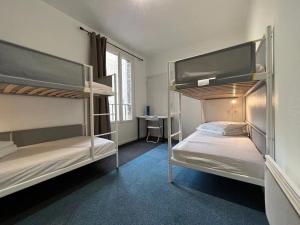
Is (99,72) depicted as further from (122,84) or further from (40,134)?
(40,134)

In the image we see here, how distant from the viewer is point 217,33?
3.40m

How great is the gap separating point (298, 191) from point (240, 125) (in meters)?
2.13

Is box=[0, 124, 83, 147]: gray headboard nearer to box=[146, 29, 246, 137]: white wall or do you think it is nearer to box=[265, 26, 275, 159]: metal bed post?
box=[146, 29, 246, 137]: white wall

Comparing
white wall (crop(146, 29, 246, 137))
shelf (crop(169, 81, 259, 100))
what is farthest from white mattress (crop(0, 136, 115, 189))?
white wall (crop(146, 29, 246, 137))

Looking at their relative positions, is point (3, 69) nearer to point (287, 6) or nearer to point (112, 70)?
point (287, 6)

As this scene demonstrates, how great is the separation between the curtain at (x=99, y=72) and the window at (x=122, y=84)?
0.45m

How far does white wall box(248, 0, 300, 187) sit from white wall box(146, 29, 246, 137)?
2369mm

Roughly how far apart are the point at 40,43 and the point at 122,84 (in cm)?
198

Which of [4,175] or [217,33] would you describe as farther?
[217,33]

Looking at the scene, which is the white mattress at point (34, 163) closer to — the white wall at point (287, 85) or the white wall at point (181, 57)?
the white wall at point (287, 85)

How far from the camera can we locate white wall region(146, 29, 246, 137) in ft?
11.4

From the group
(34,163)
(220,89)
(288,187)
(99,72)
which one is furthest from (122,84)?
(288,187)

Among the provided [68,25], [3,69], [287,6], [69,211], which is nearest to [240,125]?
[287,6]

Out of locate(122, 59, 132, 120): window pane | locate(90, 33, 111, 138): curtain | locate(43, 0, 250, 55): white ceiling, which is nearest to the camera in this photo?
locate(43, 0, 250, 55): white ceiling
